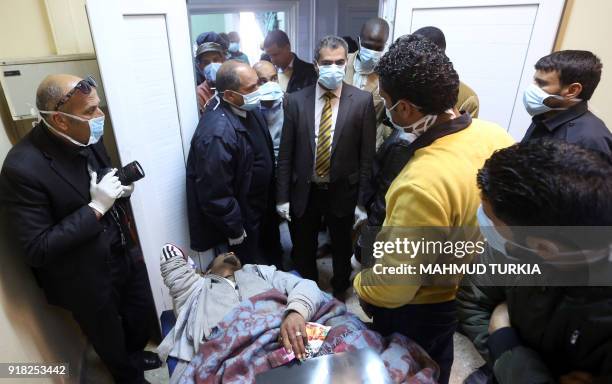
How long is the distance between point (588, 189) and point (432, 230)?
0.37m

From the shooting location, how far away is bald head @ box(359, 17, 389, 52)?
2297mm

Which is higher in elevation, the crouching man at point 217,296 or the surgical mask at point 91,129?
the surgical mask at point 91,129

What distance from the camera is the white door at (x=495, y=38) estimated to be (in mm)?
2121

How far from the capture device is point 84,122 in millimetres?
1311

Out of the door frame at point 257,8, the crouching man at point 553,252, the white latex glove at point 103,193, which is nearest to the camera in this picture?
the crouching man at point 553,252

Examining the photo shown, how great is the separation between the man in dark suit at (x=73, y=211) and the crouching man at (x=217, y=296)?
27 cm

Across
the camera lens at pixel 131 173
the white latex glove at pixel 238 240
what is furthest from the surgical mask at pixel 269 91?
the camera lens at pixel 131 173

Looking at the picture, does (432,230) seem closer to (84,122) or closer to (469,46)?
(84,122)

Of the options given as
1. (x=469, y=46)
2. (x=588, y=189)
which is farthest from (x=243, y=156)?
(x=469, y=46)

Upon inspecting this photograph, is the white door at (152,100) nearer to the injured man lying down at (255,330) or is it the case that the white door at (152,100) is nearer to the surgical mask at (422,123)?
the injured man lying down at (255,330)

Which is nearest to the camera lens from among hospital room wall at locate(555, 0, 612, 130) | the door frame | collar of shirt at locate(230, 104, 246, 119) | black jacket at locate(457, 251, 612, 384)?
collar of shirt at locate(230, 104, 246, 119)

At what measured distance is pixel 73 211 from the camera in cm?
135

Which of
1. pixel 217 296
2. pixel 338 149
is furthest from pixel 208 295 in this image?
pixel 338 149

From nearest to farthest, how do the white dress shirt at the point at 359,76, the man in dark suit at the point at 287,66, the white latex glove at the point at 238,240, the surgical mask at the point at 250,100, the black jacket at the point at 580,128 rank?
the black jacket at the point at 580,128, the surgical mask at the point at 250,100, the white latex glove at the point at 238,240, the white dress shirt at the point at 359,76, the man in dark suit at the point at 287,66
